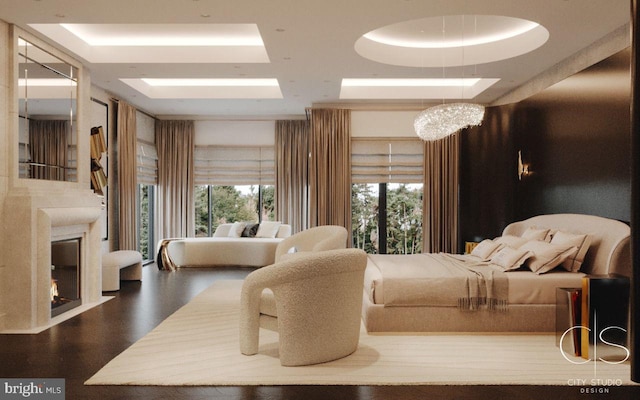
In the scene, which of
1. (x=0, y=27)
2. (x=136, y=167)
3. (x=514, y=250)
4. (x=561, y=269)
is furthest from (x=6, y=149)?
(x=561, y=269)

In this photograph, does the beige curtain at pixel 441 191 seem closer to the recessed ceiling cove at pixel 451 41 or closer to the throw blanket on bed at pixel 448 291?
the recessed ceiling cove at pixel 451 41

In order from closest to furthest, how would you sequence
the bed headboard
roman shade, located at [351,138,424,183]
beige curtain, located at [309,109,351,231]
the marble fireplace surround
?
the bed headboard
the marble fireplace surround
beige curtain, located at [309,109,351,231]
roman shade, located at [351,138,424,183]

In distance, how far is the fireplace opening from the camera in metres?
4.38

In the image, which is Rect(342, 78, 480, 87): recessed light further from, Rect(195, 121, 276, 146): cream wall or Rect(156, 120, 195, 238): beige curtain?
Rect(156, 120, 195, 238): beige curtain

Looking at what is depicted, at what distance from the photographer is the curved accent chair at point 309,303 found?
114 inches

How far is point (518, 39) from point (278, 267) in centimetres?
392

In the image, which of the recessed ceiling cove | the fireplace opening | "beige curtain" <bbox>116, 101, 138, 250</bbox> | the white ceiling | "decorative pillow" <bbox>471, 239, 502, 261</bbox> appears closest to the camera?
the white ceiling

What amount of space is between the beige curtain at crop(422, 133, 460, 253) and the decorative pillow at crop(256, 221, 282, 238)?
2543 millimetres

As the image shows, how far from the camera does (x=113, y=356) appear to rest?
3207 millimetres

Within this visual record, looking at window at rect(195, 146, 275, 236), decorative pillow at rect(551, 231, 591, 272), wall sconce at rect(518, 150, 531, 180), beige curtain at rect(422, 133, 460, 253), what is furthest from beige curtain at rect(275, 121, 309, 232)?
decorative pillow at rect(551, 231, 591, 272)

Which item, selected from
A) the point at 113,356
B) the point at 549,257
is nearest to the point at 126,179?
the point at 113,356

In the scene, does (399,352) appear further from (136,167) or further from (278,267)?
(136,167)

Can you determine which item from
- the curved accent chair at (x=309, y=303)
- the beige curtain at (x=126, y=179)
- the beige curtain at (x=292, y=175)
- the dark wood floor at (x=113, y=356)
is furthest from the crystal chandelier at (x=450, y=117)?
the beige curtain at (x=126, y=179)

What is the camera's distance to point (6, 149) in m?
3.99
